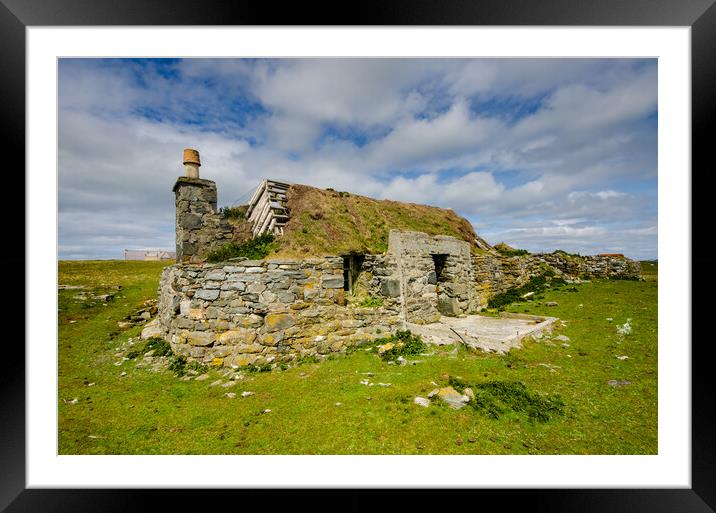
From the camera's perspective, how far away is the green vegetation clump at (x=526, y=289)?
1182 centimetres

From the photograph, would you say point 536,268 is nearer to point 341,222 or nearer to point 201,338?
point 341,222

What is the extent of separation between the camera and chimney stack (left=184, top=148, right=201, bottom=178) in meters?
7.56

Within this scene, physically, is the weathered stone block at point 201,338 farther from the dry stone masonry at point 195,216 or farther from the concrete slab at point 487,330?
the concrete slab at point 487,330

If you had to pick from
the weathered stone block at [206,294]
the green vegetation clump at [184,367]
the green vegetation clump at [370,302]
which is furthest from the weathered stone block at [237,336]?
the green vegetation clump at [370,302]

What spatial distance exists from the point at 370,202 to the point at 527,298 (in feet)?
25.1

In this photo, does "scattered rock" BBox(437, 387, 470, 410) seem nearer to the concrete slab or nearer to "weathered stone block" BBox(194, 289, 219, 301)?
the concrete slab

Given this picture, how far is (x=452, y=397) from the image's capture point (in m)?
4.48

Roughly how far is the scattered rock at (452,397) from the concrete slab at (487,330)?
241 centimetres

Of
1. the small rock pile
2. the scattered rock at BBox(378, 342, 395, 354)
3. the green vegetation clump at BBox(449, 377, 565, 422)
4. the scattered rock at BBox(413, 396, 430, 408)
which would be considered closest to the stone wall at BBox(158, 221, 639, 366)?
the scattered rock at BBox(378, 342, 395, 354)

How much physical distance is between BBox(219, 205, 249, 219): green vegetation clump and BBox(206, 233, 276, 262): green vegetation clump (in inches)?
42.9

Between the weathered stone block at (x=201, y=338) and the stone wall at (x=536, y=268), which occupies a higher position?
the stone wall at (x=536, y=268)

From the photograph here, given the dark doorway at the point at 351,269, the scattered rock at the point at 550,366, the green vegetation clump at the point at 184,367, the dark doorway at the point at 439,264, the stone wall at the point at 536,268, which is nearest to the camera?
the scattered rock at the point at 550,366
